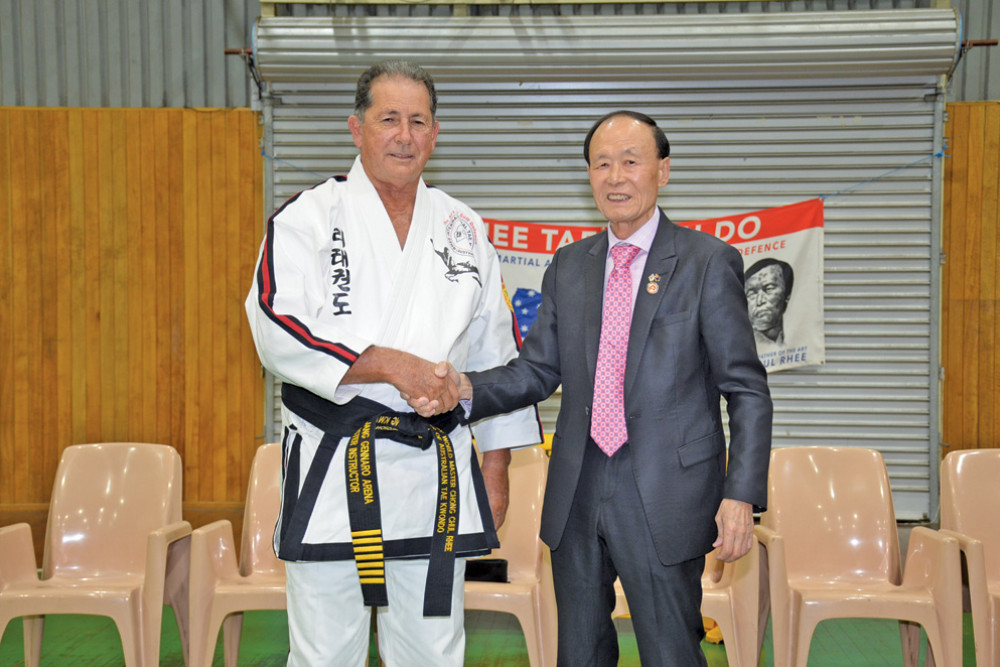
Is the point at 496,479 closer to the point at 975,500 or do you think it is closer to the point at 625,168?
the point at 625,168

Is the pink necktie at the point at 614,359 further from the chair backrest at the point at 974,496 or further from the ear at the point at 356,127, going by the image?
the chair backrest at the point at 974,496

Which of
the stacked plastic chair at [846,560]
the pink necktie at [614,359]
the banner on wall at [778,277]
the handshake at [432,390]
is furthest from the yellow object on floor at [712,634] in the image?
the handshake at [432,390]

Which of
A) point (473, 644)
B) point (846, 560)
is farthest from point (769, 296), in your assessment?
point (473, 644)

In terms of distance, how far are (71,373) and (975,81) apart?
243 inches

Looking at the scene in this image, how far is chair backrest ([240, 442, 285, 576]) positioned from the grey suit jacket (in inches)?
74.2

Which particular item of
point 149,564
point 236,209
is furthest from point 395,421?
point 236,209

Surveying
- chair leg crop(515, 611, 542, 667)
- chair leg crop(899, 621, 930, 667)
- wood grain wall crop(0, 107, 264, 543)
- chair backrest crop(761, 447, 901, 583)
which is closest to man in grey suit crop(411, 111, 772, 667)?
chair leg crop(515, 611, 542, 667)

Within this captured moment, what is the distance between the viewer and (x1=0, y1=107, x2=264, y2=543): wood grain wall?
552cm

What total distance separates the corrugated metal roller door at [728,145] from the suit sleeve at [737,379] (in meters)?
3.49

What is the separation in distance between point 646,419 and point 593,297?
1.16 ft

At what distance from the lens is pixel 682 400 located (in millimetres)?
2029

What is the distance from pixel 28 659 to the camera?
11.0ft

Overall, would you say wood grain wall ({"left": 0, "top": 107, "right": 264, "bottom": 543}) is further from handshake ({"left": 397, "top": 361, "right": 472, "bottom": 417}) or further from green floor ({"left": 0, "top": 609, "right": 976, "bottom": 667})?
handshake ({"left": 397, "top": 361, "right": 472, "bottom": 417})

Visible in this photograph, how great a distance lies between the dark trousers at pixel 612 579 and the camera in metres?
2.00
